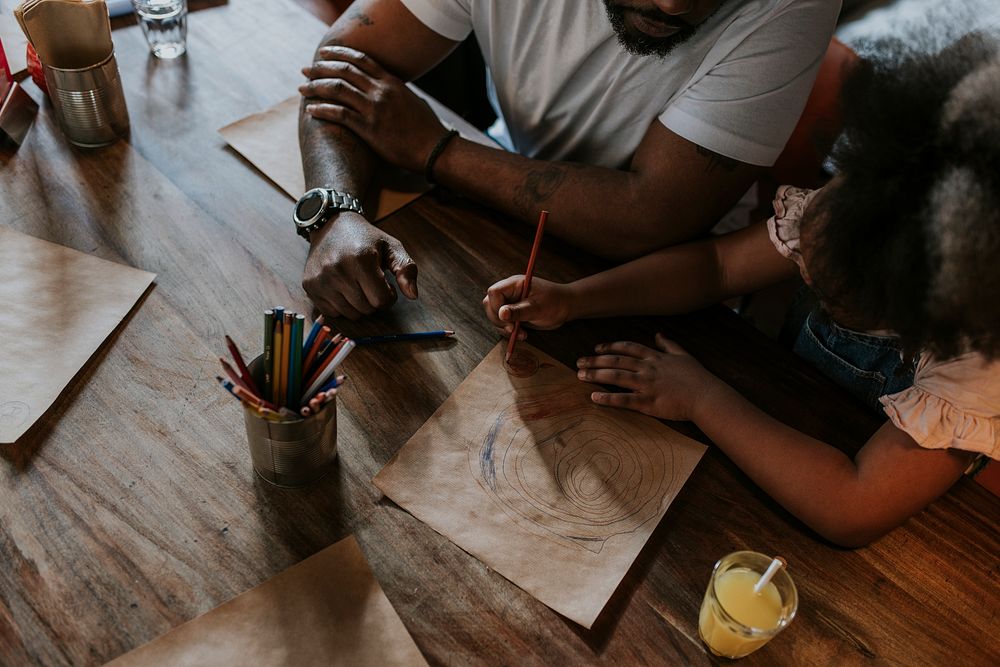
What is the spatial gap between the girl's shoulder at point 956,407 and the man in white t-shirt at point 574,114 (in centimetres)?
44

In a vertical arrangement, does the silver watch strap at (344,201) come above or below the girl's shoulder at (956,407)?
below

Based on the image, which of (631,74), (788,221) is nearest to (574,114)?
(631,74)

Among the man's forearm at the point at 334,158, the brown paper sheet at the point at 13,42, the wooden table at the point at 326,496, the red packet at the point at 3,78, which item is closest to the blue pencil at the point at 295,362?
the wooden table at the point at 326,496

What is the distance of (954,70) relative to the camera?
2.35ft

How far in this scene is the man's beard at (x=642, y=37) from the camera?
1.17 meters

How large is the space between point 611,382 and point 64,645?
0.66m

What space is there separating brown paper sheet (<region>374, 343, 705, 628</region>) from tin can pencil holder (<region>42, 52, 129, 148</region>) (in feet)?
2.41

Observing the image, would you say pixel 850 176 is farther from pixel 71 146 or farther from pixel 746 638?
pixel 71 146

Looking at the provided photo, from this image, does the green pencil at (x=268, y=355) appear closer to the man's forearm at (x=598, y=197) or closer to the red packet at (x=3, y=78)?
the man's forearm at (x=598, y=197)

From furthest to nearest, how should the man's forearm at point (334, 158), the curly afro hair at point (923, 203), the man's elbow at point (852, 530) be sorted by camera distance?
the man's forearm at point (334, 158) < the man's elbow at point (852, 530) < the curly afro hair at point (923, 203)

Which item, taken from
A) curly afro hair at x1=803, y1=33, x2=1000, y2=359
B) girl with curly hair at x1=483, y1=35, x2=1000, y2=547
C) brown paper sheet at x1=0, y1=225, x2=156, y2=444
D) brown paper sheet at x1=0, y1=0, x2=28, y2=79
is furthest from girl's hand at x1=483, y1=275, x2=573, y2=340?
brown paper sheet at x1=0, y1=0, x2=28, y2=79

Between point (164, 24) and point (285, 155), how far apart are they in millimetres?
380

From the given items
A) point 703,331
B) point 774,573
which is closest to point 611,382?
point 703,331

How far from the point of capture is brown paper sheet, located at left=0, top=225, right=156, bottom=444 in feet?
2.95
